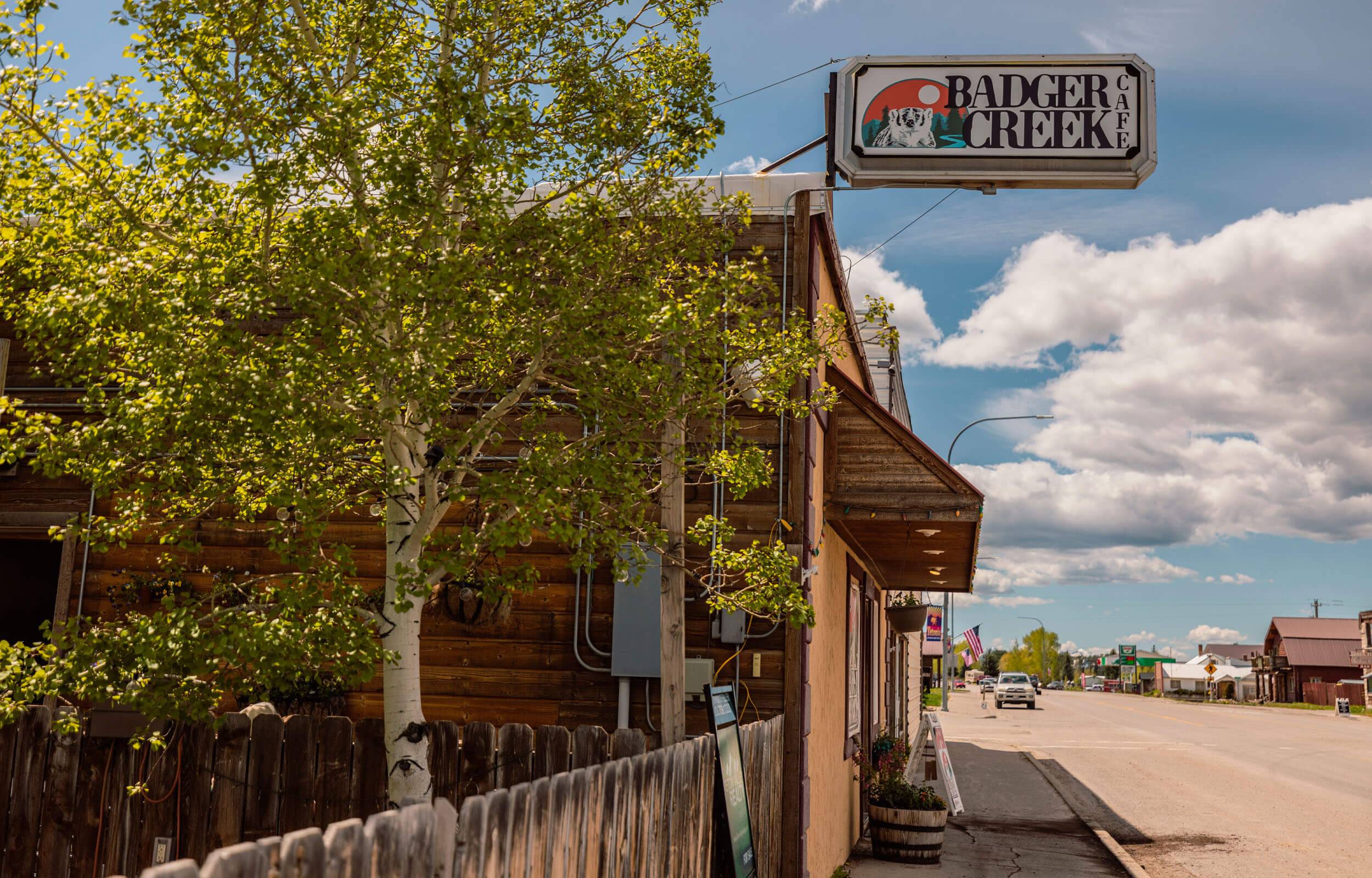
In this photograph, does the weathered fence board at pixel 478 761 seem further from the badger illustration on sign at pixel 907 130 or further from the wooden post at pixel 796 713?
the badger illustration on sign at pixel 907 130

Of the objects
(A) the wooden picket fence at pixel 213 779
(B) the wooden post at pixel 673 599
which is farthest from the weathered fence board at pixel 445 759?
(B) the wooden post at pixel 673 599

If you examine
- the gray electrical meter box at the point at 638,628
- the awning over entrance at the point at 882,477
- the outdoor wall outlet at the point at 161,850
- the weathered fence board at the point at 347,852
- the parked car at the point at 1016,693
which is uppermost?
the awning over entrance at the point at 882,477

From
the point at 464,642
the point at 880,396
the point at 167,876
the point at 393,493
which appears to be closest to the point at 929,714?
the point at 880,396

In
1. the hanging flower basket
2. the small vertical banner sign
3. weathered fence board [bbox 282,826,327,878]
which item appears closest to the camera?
weathered fence board [bbox 282,826,327,878]

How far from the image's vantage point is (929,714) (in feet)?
58.6

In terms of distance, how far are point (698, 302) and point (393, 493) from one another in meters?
1.74

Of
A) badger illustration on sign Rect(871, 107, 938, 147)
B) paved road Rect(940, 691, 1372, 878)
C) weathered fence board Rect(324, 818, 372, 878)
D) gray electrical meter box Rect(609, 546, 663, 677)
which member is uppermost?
badger illustration on sign Rect(871, 107, 938, 147)

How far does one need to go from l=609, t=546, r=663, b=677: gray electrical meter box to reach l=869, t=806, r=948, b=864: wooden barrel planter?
5.03m

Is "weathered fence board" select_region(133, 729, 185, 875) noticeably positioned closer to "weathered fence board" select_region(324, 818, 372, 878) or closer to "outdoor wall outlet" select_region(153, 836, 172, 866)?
"outdoor wall outlet" select_region(153, 836, 172, 866)

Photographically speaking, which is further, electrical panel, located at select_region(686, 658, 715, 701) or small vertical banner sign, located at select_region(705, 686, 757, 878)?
electrical panel, located at select_region(686, 658, 715, 701)

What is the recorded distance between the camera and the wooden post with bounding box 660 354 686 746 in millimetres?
6285

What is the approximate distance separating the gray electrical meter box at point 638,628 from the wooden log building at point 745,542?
5.5 inches

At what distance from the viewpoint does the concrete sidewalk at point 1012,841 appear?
38.9 ft

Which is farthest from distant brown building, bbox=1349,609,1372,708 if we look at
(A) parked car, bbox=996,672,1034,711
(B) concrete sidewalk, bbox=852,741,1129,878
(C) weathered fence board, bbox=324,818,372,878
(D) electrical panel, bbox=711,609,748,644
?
(C) weathered fence board, bbox=324,818,372,878
